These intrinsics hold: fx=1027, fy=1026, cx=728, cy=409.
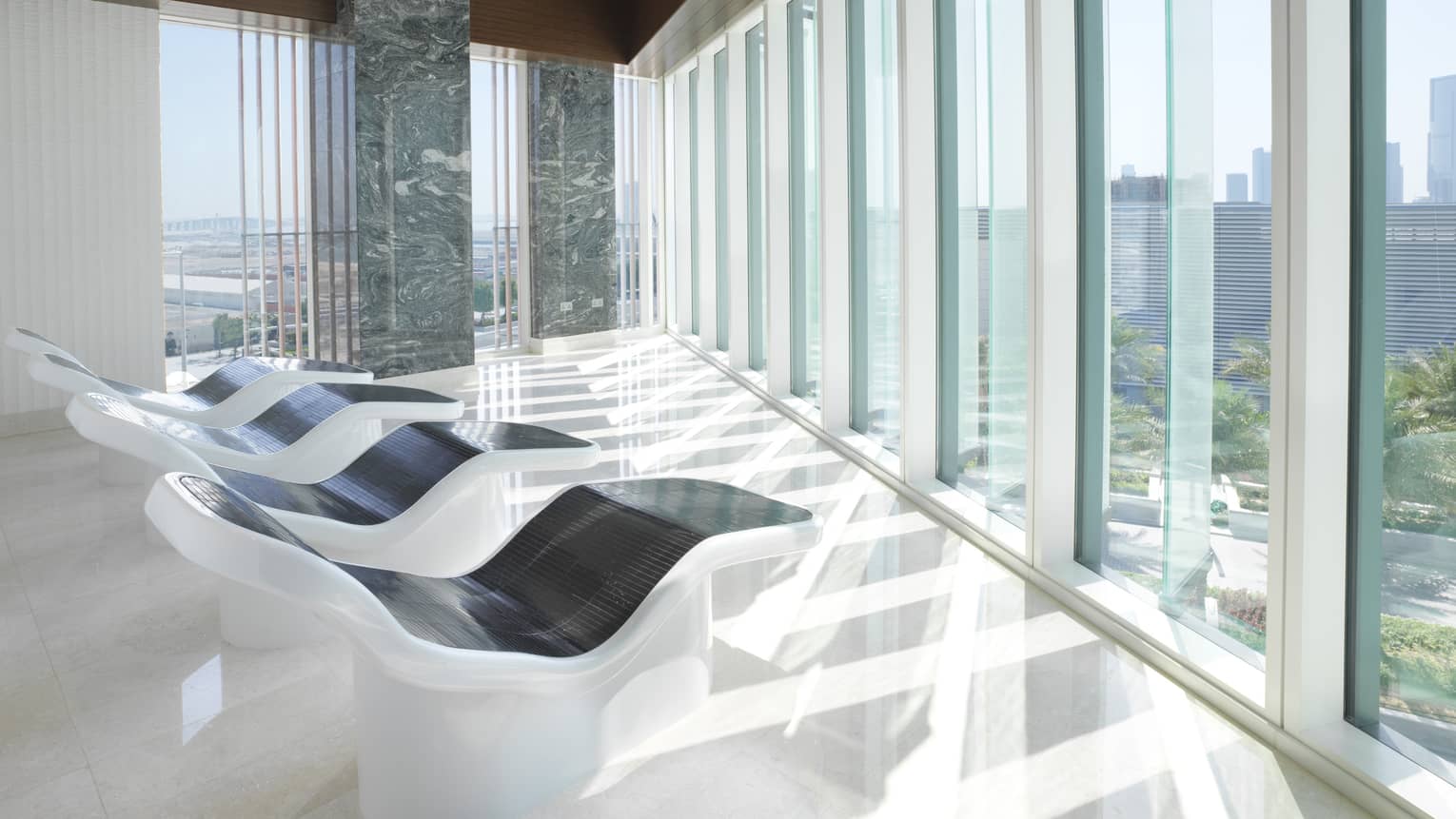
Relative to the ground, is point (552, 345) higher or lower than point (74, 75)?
lower

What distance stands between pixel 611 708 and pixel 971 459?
9.94 feet

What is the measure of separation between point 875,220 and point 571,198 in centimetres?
593

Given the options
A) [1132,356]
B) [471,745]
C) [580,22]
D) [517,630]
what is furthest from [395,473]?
[580,22]

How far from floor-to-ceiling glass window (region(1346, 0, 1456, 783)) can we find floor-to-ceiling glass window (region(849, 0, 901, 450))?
11.3 feet

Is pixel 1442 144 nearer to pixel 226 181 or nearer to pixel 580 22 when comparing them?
pixel 226 181

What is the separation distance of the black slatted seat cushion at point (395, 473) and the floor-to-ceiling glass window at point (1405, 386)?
8.37 feet

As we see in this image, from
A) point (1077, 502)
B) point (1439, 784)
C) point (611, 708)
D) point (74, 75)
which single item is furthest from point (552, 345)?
point (1439, 784)

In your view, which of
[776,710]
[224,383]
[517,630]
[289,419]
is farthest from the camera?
[224,383]

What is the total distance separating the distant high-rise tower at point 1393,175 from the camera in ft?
8.60

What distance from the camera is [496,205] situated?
11633mm

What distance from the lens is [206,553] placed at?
2008mm

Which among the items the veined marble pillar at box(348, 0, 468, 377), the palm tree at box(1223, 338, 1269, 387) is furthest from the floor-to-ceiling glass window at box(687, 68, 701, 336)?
the palm tree at box(1223, 338, 1269, 387)

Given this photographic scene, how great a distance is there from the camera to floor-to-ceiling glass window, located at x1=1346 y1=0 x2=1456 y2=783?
252 cm

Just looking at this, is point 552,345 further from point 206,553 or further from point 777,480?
point 206,553
